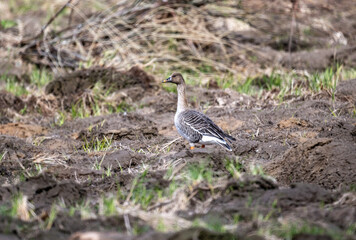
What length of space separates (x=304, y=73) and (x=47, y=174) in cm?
573

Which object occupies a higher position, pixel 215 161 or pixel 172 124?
pixel 215 161

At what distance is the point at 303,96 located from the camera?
26.9ft

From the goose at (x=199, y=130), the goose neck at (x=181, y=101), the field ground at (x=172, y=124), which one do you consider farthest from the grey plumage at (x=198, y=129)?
the goose neck at (x=181, y=101)

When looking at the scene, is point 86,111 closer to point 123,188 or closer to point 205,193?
Result: point 123,188

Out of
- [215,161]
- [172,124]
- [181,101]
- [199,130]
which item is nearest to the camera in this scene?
[215,161]

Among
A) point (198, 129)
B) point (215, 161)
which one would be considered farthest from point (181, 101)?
point (215, 161)

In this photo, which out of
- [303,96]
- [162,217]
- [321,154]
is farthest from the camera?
[303,96]

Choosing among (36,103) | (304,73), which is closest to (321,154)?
(304,73)

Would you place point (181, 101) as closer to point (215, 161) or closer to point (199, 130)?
point (199, 130)

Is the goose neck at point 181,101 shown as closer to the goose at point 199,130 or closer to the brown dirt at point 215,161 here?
the goose at point 199,130

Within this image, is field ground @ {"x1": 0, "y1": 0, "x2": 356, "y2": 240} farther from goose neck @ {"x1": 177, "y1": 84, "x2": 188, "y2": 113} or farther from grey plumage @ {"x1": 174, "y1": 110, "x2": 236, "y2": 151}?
goose neck @ {"x1": 177, "y1": 84, "x2": 188, "y2": 113}

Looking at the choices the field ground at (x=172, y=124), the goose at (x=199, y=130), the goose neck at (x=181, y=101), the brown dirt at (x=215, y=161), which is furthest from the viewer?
the goose neck at (x=181, y=101)

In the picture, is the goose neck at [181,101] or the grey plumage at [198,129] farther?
the goose neck at [181,101]

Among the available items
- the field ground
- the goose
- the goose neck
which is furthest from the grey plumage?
the goose neck
